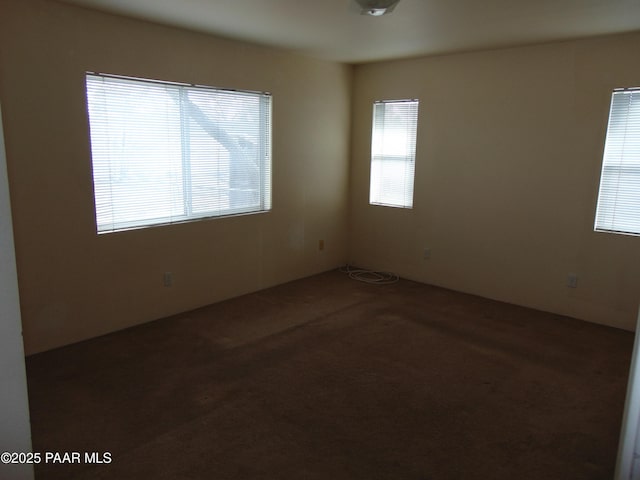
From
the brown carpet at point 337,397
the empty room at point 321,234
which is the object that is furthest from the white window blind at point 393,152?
the brown carpet at point 337,397

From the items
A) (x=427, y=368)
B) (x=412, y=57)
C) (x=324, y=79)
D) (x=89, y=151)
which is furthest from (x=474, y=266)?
(x=89, y=151)

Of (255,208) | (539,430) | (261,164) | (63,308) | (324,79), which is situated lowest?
(539,430)

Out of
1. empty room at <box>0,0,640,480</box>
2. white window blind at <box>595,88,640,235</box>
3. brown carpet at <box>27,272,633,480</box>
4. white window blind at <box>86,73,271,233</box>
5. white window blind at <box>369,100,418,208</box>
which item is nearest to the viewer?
brown carpet at <box>27,272,633,480</box>

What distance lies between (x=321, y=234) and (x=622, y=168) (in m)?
3.10

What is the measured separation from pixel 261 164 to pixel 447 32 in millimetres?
2147

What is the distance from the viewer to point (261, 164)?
4781 mm

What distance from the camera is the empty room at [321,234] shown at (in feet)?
8.36

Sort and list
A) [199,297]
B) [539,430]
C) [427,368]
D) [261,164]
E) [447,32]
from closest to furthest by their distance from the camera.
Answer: [539,430], [427,368], [447,32], [199,297], [261,164]

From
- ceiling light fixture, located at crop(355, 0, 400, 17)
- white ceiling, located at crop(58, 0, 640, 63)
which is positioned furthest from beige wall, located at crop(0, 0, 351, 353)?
ceiling light fixture, located at crop(355, 0, 400, 17)

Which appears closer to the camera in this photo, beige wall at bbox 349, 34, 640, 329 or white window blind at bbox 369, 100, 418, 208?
beige wall at bbox 349, 34, 640, 329

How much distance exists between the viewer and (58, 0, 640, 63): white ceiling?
3.03 meters

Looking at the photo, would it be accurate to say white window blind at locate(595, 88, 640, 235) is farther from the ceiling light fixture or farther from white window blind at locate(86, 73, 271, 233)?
white window blind at locate(86, 73, 271, 233)

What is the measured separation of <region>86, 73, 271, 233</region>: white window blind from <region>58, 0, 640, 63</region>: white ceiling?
0.58m

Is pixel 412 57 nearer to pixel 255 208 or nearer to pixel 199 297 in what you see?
pixel 255 208
